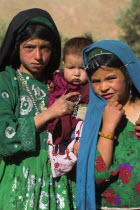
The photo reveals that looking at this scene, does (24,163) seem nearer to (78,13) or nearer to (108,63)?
(108,63)

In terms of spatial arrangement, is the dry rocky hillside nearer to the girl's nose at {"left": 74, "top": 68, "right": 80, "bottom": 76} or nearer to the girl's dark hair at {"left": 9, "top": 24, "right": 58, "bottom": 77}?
the girl's nose at {"left": 74, "top": 68, "right": 80, "bottom": 76}

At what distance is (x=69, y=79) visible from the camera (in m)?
3.91

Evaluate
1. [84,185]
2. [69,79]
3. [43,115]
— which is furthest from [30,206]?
[69,79]

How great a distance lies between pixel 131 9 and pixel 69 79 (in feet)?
53.6

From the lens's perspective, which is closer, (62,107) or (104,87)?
(104,87)

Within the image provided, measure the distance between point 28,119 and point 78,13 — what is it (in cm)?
3227

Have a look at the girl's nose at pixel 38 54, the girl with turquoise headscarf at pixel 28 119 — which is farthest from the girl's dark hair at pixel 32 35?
the girl's nose at pixel 38 54

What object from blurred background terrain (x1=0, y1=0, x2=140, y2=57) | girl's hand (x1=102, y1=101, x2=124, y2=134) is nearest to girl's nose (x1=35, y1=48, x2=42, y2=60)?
girl's hand (x1=102, y1=101, x2=124, y2=134)

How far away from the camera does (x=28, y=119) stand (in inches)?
136

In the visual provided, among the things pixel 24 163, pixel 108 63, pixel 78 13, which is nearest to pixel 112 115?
pixel 108 63

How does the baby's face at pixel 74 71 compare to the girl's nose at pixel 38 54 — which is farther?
the baby's face at pixel 74 71

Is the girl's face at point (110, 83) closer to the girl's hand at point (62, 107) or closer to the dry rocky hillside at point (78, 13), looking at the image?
the girl's hand at point (62, 107)

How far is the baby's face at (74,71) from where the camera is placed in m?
3.92

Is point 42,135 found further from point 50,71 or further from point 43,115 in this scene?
point 50,71
